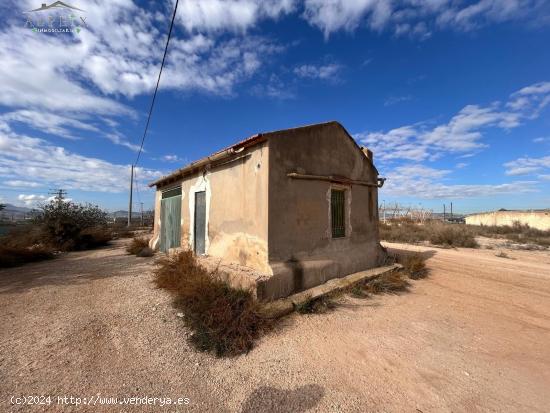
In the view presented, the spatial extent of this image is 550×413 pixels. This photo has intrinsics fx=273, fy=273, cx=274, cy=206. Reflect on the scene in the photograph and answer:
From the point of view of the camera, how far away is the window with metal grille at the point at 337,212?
7285 millimetres

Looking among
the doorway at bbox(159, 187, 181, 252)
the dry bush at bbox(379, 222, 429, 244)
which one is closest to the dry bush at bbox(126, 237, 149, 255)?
the doorway at bbox(159, 187, 181, 252)

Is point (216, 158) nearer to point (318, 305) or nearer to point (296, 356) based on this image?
point (318, 305)

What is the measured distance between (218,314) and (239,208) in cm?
259

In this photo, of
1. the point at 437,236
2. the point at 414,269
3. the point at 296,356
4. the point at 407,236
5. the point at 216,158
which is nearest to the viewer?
the point at 296,356

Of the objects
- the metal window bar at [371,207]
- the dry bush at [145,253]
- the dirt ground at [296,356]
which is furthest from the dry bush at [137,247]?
the metal window bar at [371,207]

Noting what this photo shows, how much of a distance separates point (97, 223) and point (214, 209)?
14.6m

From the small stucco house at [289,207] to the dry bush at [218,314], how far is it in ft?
1.68

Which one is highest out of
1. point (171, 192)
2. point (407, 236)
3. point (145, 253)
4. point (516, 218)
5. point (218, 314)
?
point (171, 192)

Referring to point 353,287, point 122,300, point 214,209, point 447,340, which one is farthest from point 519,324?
point 122,300

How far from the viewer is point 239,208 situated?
6492mm

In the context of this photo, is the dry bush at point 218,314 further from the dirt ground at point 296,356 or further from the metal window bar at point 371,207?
the metal window bar at point 371,207

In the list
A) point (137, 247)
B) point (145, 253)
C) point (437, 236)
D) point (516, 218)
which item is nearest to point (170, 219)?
point (145, 253)

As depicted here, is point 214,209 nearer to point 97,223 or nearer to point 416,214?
point 97,223

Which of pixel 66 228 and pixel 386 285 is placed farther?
pixel 66 228
